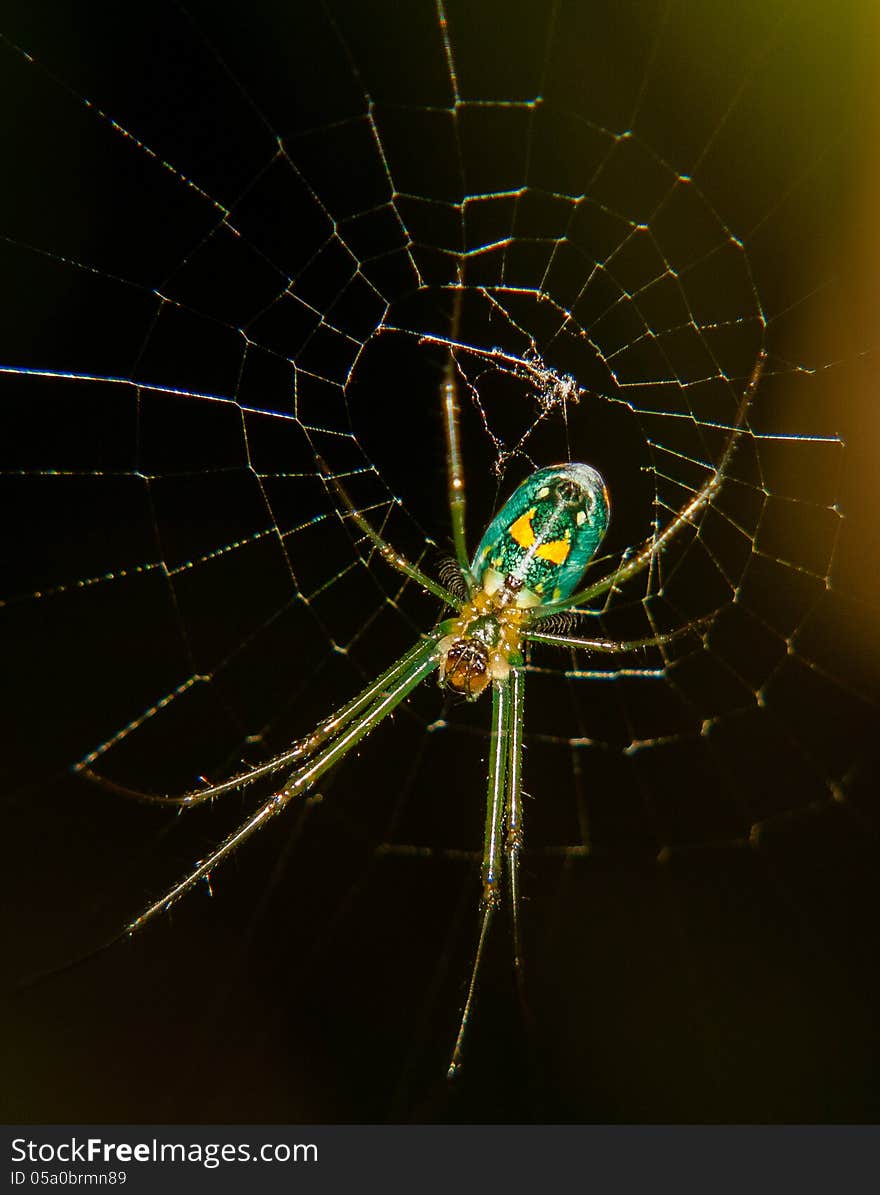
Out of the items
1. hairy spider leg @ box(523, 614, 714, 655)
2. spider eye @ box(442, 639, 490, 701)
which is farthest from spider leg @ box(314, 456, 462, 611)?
hairy spider leg @ box(523, 614, 714, 655)

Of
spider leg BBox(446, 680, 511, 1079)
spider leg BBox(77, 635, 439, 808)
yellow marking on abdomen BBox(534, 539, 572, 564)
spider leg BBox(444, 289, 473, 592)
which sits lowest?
spider leg BBox(446, 680, 511, 1079)

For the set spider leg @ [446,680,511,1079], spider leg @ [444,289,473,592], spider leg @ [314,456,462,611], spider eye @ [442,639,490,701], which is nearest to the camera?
spider leg @ [444,289,473,592]

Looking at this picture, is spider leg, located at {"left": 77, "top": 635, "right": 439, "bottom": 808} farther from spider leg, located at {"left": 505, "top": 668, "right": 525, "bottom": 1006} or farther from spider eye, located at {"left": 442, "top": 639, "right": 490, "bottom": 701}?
spider leg, located at {"left": 505, "top": 668, "right": 525, "bottom": 1006}

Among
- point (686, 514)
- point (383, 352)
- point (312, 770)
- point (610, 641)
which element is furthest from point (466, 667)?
point (383, 352)

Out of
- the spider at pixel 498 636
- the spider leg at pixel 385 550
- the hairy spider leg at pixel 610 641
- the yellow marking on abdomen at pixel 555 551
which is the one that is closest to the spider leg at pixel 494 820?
the spider at pixel 498 636

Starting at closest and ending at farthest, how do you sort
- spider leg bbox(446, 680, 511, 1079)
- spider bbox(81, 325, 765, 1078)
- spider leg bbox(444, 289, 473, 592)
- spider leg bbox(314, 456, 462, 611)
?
1. spider leg bbox(444, 289, 473, 592)
2. spider leg bbox(314, 456, 462, 611)
3. spider bbox(81, 325, 765, 1078)
4. spider leg bbox(446, 680, 511, 1079)

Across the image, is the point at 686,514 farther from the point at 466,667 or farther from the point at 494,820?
the point at 494,820
